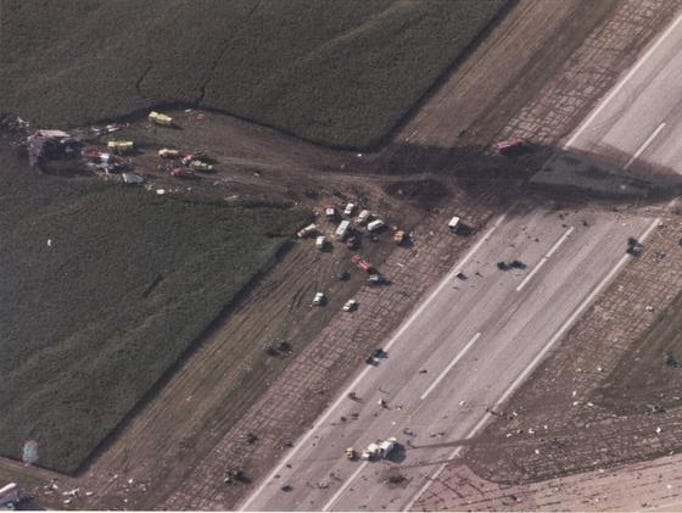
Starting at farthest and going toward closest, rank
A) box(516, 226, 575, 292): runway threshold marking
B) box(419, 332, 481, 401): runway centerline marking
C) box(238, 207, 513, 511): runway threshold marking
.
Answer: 1. box(516, 226, 575, 292): runway threshold marking
2. box(419, 332, 481, 401): runway centerline marking
3. box(238, 207, 513, 511): runway threshold marking

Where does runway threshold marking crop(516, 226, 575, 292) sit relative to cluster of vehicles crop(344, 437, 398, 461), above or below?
above

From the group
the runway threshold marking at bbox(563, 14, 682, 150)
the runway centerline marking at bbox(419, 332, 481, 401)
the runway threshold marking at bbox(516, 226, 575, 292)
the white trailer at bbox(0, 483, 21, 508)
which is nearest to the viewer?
the white trailer at bbox(0, 483, 21, 508)

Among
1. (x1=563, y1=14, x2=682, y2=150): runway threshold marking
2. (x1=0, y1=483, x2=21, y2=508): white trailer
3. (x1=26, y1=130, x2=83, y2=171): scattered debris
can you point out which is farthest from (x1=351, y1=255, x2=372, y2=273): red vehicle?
(x1=0, y1=483, x2=21, y2=508): white trailer

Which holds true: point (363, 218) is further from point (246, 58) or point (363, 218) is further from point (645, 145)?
point (645, 145)

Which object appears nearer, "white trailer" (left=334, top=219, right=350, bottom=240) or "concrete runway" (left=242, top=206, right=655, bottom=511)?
"concrete runway" (left=242, top=206, right=655, bottom=511)

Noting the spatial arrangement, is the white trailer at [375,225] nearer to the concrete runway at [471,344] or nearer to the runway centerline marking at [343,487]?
the concrete runway at [471,344]

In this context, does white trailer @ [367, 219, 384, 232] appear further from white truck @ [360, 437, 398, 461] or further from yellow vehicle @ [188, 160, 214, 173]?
white truck @ [360, 437, 398, 461]

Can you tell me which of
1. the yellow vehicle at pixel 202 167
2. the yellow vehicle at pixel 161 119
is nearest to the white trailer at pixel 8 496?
the yellow vehicle at pixel 202 167
